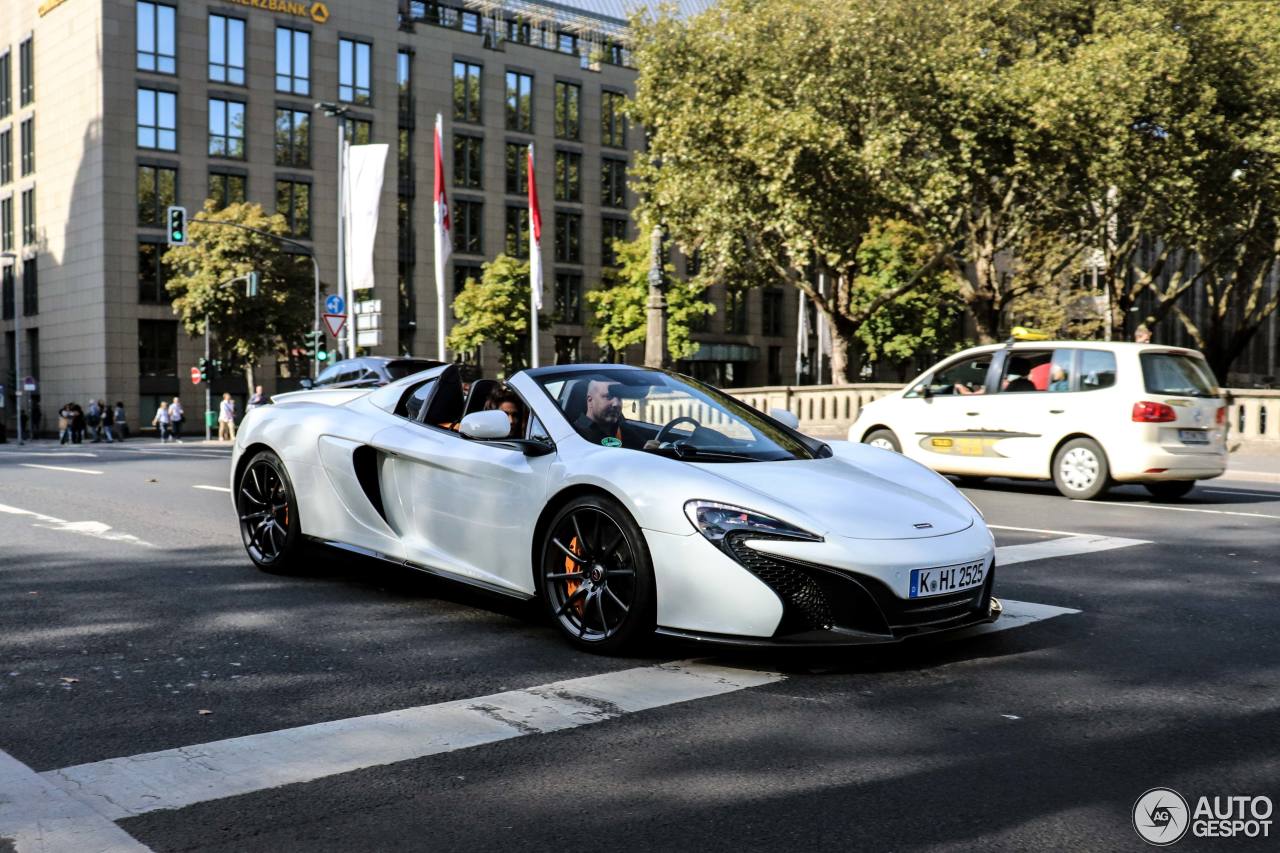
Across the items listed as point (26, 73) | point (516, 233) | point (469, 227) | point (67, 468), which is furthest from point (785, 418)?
point (26, 73)

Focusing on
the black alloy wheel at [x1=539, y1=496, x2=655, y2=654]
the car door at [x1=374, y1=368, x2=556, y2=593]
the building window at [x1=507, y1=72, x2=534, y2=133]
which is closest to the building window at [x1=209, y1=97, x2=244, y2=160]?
the building window at [x1=507, y1=72, x2=534, y2=133]

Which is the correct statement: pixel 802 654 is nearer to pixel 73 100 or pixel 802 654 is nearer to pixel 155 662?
pixel 155 662

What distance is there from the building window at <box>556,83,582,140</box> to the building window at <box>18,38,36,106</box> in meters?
23.5

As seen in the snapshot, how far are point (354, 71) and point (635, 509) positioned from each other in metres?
56.1

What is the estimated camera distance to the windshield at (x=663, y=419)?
19.0 feet

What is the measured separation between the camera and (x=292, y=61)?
182ft

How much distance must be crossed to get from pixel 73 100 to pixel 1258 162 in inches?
1756

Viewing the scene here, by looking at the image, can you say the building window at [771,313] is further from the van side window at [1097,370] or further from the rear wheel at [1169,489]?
the van side window at [1097,370]

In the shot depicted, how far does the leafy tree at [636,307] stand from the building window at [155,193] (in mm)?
18583

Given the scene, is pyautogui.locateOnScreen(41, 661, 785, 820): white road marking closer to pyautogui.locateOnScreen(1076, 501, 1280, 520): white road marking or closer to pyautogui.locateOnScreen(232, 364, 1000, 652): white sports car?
pyautogui.locateOnScreen(232, 364, 1000, 652): white sports car

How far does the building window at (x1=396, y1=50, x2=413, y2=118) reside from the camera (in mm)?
58781

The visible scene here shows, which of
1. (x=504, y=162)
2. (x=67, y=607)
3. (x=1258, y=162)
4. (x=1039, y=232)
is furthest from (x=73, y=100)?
(x=67, y=607)

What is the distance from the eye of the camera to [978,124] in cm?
2738

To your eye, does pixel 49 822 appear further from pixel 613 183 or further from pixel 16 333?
pixel 613 183
